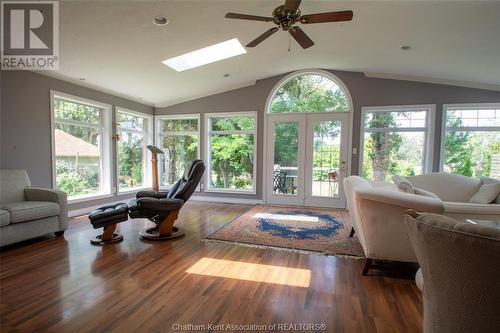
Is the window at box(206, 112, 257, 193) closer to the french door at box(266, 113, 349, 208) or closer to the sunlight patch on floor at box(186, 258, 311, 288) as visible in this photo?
the french door at box(266, 113, 349, 208)

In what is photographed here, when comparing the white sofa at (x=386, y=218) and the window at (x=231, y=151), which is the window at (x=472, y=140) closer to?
the white sofa at (x=386, y=218)

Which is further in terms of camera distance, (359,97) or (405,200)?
(359,97)

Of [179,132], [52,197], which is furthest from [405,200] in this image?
[179,132]

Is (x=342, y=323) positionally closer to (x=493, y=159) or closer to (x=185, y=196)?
(x=185, y=196)

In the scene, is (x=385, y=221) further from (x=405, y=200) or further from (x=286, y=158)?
(x=286, y=158)

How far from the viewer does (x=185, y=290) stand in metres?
2.09

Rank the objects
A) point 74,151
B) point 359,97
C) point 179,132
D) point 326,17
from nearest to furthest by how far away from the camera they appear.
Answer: point 326,17, point 74,151, point 359,97, point 179,132

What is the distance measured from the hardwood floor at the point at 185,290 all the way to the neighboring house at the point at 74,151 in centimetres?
188

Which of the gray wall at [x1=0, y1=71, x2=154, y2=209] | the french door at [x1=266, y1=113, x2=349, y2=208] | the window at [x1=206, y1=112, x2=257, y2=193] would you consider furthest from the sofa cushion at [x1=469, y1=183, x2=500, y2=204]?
the gray wall at [x1=0, y1=71, x2=154, y2=209]

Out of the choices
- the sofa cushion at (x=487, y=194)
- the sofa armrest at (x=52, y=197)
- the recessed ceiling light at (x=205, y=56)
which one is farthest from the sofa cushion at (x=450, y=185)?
the sofa armrest at (x=52, y=197)

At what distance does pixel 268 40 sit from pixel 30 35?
10.1 ft

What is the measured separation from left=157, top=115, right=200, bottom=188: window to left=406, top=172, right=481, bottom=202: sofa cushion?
4.71 meters

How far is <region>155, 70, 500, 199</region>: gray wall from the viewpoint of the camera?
15.5ft

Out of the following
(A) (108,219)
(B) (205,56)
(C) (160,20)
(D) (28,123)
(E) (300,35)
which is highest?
(B) (205,56)
